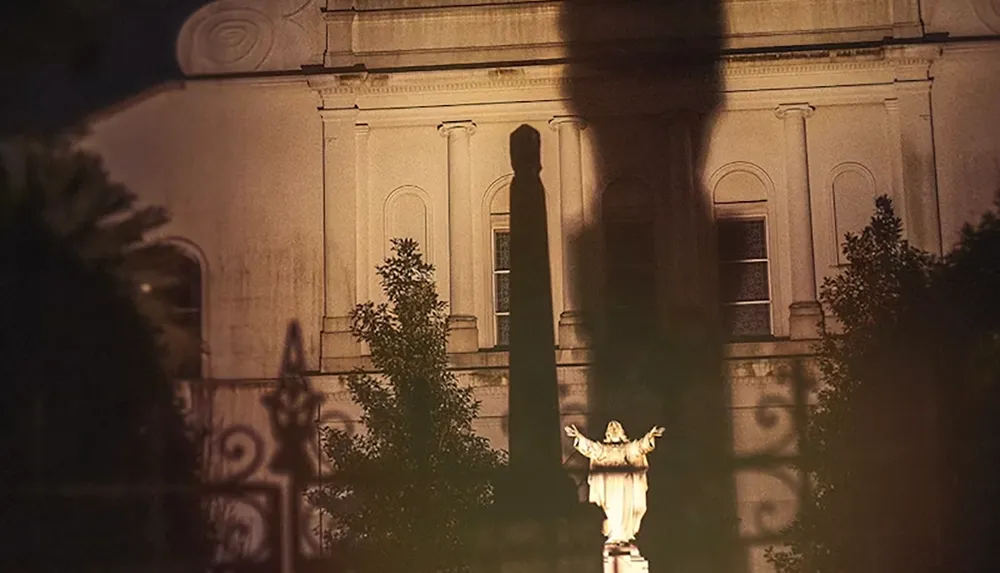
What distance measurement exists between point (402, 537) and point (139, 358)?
4.59 metres

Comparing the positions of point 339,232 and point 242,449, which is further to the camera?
Result: point 339,232

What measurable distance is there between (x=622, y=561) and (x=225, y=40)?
963 cm

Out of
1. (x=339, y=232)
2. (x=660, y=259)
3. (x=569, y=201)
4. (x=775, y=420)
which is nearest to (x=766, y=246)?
(x=660, y=259)

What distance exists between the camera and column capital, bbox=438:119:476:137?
17.8m

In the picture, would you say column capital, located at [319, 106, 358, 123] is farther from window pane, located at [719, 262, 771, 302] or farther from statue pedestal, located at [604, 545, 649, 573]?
statue pedestal, located at [604, 545, 649, 573]

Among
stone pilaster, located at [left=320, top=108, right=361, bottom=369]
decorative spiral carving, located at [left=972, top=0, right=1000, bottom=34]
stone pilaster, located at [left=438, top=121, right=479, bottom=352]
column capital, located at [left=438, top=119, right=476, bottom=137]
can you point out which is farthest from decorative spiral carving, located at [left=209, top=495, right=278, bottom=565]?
decorative spiral carving, located at [left=972, top=0, right=1000, bottom=34]

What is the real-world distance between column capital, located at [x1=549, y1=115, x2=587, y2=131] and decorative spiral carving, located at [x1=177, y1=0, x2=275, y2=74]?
4.15 m

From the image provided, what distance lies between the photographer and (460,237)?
58.1 feet

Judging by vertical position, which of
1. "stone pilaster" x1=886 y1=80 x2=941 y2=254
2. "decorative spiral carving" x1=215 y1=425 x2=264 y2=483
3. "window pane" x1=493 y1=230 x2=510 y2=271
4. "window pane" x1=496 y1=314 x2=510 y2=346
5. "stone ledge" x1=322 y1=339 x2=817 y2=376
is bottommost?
"decorative spiral carving" x1=215 y1=425 x2=264 y2=483

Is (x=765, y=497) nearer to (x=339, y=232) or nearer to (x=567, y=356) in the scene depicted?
(x=567, y=356)

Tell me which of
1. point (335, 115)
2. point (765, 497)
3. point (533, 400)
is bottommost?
point (765, 497)

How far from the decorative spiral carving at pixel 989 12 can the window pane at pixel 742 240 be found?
4.11 metres

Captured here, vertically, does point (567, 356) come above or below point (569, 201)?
below

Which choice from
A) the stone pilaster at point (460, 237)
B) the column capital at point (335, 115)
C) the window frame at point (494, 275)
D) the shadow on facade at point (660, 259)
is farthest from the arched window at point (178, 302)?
the shadow on facade at point (660, 259)
